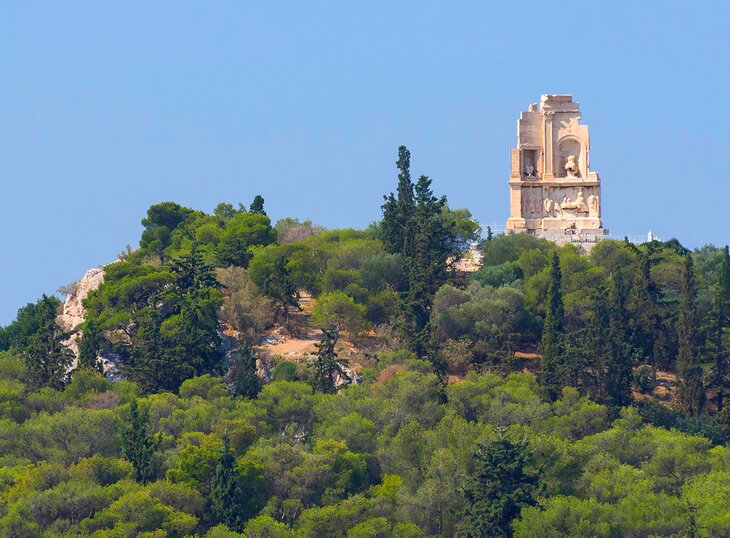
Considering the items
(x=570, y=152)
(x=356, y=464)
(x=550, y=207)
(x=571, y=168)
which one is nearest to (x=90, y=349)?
(x=356, y=464)

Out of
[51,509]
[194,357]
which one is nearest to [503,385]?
[194,357]

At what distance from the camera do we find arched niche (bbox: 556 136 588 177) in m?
96.1

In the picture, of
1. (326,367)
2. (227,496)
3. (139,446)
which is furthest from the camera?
(326,367)

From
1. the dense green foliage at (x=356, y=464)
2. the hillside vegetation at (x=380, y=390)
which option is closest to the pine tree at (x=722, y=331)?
the hillside vegetation at (x=380, y=390)

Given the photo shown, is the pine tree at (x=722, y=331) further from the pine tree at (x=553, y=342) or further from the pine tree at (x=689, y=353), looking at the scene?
the pine tree at (x=553, y=342)

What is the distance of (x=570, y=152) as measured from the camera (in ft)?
316

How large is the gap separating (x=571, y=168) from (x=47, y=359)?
793 inches

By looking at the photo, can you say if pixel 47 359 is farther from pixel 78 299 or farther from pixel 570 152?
pixel 570 152

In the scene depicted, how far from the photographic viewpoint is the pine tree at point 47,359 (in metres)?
83.4

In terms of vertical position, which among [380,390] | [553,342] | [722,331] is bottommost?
[380,390]

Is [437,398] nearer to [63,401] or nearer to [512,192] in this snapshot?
[63,401]

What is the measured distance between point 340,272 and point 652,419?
11856 mm

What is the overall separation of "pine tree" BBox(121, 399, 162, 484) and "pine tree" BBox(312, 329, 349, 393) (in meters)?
6.39

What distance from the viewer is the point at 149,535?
73.4 m
